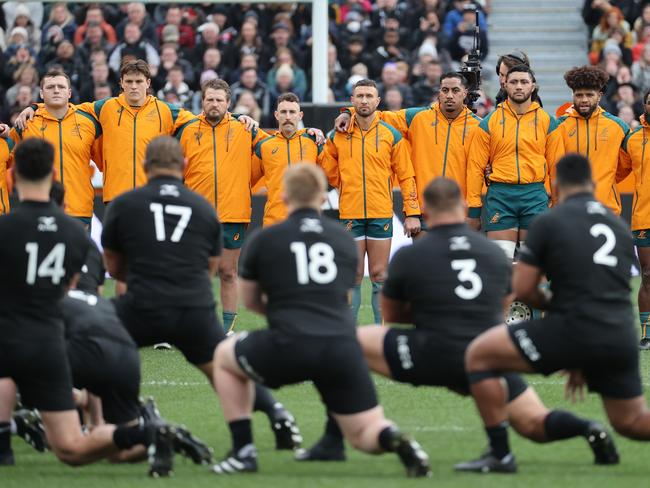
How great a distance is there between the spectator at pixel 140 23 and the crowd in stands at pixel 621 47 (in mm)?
6435

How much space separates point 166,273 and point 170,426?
0.95 m

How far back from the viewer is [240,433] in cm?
779

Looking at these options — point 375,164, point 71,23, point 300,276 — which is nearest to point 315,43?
point 375,164

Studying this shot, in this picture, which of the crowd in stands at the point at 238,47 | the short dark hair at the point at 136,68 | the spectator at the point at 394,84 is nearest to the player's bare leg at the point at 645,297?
the short dark hair at the point at 136,68

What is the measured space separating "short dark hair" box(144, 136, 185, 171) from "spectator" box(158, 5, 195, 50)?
45.0 ft

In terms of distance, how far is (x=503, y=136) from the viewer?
13047 mm

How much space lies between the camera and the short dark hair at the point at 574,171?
780 centimetres

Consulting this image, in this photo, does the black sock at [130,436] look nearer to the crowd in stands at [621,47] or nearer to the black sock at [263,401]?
the black sock at [263,401]

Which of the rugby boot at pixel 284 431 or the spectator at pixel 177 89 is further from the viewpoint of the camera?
the spectator at pixel 177 89

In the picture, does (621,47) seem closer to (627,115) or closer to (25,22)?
(627,115)

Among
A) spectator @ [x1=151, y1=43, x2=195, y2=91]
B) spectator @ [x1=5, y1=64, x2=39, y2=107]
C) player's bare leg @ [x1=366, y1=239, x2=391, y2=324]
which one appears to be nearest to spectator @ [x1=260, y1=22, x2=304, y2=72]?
spectator @ [x1=151, y1=43, x2=195, y2=91]

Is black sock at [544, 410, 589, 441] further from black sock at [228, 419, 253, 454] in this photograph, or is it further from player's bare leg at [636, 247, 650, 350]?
player's bare leg at [636, 247, 650, 350]

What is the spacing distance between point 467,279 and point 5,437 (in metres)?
2.60

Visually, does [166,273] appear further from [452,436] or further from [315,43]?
[315,43]
